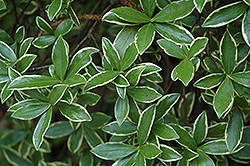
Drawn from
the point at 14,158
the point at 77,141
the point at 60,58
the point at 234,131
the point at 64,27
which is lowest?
the point at 14,158

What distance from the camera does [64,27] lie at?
2.81 ft

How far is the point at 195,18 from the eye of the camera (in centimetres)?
90

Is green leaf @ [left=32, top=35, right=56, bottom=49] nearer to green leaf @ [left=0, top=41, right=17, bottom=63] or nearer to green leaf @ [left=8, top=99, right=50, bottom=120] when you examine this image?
green leaf @ [left=0, top=41, right=17, bottom=63]

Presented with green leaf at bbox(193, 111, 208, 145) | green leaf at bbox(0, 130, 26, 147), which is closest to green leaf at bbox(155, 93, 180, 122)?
green leaf at bbox(193, 111, 208, 145)

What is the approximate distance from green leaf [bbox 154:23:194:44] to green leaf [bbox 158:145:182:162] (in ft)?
1.01

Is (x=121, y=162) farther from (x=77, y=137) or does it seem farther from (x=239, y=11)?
(x=239, y=11)

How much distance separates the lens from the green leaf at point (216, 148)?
2.70ft

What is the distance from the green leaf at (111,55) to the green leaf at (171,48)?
0.41ft

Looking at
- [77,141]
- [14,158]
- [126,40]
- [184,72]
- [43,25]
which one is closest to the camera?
[184,72]

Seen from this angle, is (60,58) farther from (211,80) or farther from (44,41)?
(211,80)

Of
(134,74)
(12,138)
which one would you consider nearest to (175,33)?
(134,74)

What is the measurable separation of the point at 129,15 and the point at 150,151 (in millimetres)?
377

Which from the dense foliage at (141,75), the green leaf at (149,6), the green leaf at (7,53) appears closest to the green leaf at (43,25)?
the dense foliage at (141,75)

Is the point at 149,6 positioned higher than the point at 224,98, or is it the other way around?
the point at 149,6
